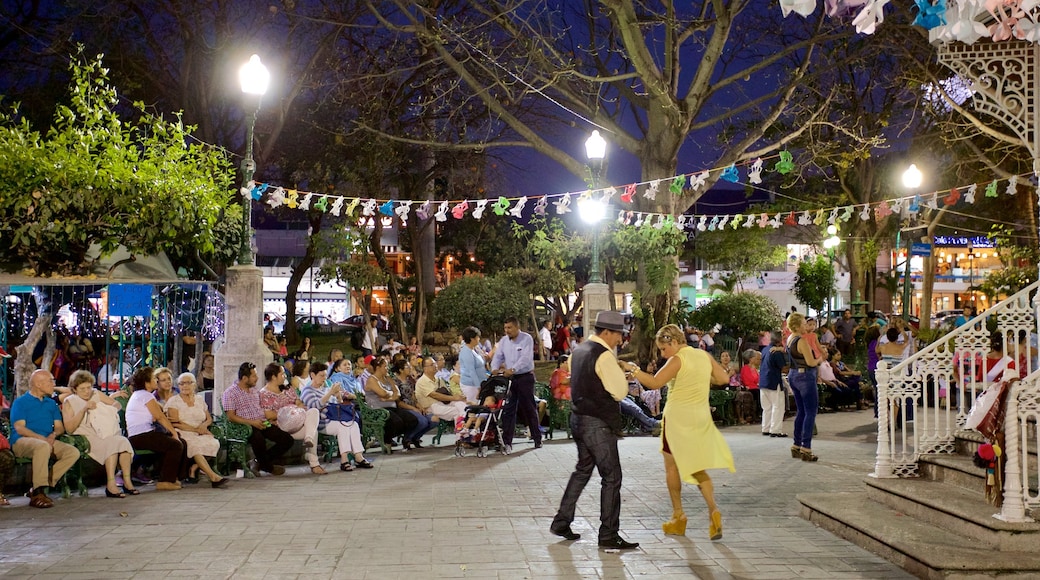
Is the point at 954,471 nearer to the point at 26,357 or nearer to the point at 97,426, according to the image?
the point at 97,426

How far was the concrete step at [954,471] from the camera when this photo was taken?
7.41 meters

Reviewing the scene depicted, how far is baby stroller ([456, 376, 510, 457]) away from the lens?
1159 cm

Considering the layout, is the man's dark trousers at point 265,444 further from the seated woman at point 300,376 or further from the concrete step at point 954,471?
the concrete step at point 954,471

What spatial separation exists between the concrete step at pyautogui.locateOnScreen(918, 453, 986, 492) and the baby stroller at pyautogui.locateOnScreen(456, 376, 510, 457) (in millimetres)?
5032

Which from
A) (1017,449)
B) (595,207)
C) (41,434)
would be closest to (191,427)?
(41,434)

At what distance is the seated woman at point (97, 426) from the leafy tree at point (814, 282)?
33.2m

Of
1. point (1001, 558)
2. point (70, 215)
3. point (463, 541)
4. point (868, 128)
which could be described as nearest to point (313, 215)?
point (868, 128)

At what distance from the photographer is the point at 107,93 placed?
12.1 meters

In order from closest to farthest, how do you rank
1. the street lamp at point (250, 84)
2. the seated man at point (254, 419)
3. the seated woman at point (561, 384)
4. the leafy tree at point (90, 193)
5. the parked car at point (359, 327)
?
1. the seated man at point (254, 419)
2. the street lamp at point (250, 84)
3. the leafy tree at point (90, 193)
4. the seated woman at point (561, 384)
5. the parked car at point (359, 327)

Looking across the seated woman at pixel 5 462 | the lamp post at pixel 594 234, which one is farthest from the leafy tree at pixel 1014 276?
the seated woman at pixel 5 462

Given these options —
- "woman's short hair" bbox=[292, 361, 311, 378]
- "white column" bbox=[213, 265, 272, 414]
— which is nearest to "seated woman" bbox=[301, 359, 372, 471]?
"woman's short hair" bbox=[292, 361, 311, 378]

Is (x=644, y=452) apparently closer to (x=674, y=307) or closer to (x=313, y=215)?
(x=674, y=307)

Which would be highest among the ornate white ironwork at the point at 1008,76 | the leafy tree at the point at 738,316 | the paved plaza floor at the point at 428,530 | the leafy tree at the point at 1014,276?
the ornate white ironwork at the point at 1008,76

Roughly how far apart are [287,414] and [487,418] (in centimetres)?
247
